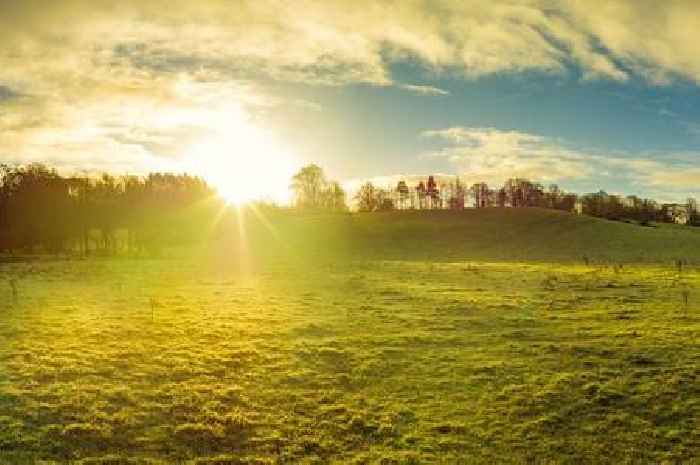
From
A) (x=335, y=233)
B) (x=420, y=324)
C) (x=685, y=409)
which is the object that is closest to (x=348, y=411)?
(x=685, y=409)

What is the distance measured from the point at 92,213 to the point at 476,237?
6651 centimetres

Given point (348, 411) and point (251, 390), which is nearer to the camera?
point (348, 411)

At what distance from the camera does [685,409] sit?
1800 centimetres

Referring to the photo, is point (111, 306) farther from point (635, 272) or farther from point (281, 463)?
point (635, 272)

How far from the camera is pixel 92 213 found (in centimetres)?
10331

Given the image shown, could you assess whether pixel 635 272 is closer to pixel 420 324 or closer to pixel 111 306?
pixel 420 324

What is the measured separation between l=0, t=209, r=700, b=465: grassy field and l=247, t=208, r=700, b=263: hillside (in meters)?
48.6

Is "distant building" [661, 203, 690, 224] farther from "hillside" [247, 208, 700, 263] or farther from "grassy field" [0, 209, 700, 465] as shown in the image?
"grassy field" [0, 209, 700, 465]

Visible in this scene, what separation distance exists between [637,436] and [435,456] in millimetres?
5546

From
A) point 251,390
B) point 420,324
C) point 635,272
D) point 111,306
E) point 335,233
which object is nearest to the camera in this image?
point 251,390

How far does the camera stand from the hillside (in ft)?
304

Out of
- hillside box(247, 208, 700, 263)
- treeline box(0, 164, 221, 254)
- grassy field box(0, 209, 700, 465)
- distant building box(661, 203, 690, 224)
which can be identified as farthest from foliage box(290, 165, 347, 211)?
grassy field box(0, 209, 700, 465)

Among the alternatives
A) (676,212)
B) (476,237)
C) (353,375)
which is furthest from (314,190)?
(353,375)

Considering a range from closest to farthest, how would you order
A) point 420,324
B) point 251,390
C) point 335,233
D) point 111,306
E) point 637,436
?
point 637,436 < point 251,390 < point 420,324 < point 111,306 < point 335,233
